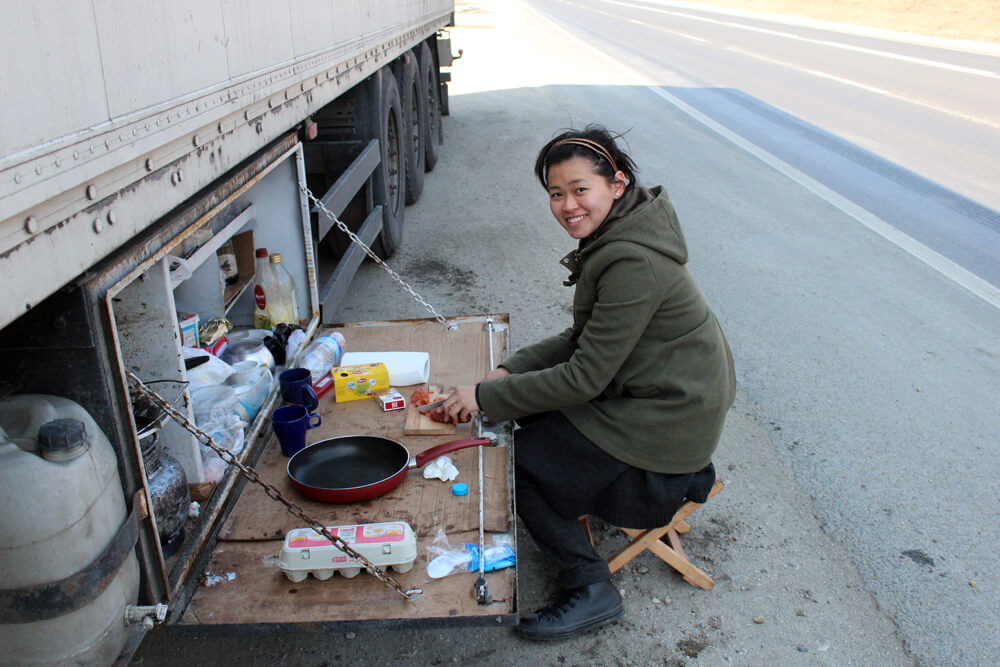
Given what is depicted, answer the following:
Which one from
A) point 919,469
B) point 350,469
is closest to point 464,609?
point 350,469

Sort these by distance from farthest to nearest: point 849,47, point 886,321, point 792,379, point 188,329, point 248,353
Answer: point 849,47, point 886,321, point 792,379, point 248,353, point 188,329

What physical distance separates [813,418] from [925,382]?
817 millimetres

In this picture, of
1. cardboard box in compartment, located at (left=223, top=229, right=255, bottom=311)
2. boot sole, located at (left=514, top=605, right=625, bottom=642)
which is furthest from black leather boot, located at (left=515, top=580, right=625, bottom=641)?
cardboard box in compartment, located at (left=223, top=229, right=255, bottom=311)

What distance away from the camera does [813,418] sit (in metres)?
3.79

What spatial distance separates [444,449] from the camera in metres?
2.54

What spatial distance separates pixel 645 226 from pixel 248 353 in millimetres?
1599

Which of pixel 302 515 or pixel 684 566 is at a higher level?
pixel 302 515

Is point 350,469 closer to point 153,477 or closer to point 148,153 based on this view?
point 153,477

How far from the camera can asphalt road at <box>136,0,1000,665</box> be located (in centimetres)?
253

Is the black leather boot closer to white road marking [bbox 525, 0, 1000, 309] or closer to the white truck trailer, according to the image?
the white truck trailer

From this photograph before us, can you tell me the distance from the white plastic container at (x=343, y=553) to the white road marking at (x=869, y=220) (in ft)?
15.1

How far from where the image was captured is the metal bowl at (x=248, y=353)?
300cm

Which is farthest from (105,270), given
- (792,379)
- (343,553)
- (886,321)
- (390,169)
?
(886,321)

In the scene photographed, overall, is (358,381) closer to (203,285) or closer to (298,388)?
(298,388)
